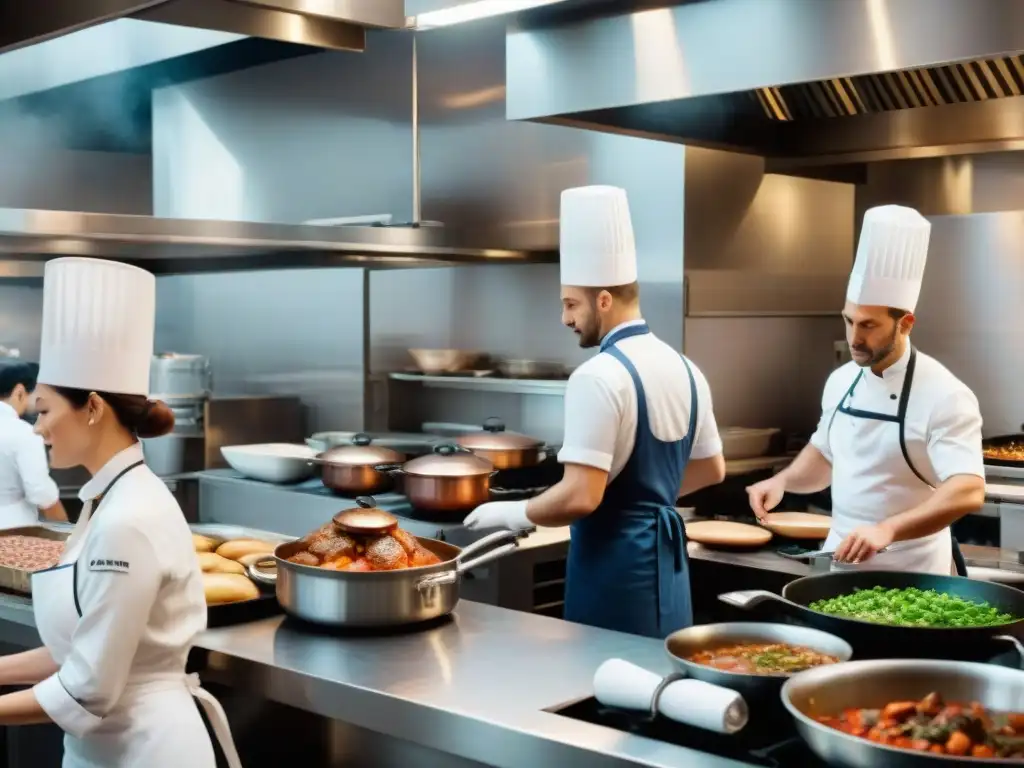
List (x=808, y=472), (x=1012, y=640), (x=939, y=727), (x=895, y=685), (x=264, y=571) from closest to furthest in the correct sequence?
(x=939, y=727), (x=895, y=685), (x=1012, y=640), (x=264, y=571), (x=808, y=472)

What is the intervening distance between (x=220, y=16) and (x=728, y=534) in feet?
7.09

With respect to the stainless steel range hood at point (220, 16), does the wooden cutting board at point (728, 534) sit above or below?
below

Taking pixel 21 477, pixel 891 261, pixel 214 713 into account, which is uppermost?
pixel 891 261

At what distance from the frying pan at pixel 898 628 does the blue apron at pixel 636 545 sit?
72cm

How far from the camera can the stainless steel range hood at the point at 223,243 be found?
3.22 m

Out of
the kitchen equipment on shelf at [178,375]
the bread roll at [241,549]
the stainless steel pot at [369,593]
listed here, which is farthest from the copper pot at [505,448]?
the kitchen equipment on shelf at [178,375]

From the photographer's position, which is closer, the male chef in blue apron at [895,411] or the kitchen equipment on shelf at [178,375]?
the male chef in blue apron at [895,411]

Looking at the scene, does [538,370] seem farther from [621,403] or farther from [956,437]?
[956,437]

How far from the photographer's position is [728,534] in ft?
11.9

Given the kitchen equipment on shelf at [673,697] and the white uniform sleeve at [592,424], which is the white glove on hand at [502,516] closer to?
the white uniform sleeve at [592,424]

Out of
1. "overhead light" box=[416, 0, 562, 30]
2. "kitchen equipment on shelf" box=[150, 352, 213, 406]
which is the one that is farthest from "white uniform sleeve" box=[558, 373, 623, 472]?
"kitchen equipment on shelf" box=[150, 352, 213, 406]

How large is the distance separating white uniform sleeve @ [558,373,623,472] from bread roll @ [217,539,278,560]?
0.76 metres

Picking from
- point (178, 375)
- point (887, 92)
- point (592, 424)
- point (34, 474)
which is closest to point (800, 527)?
point (592, 424)

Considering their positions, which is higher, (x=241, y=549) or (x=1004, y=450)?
(x=1004, y=450)
